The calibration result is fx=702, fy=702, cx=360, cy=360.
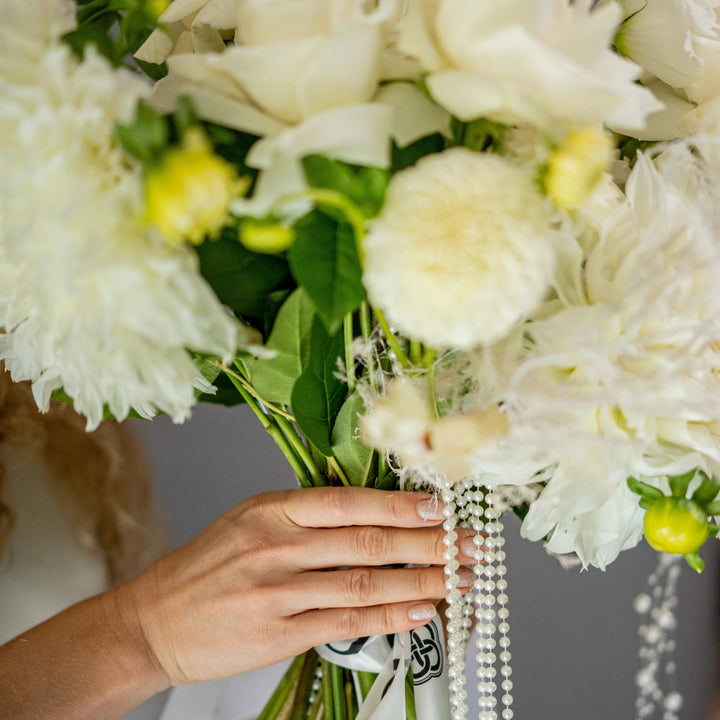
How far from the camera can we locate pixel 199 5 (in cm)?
39

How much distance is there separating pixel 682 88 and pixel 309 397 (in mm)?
303

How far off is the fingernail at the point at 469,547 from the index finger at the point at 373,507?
0.08 feet

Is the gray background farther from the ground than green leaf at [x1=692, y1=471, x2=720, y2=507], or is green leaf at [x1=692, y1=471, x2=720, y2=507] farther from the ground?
green leaf at [x1=692, y1=471, x2=720, y2=507]

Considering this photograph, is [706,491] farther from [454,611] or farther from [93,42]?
[93,42]

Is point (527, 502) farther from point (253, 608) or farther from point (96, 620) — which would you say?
point (96, 620)

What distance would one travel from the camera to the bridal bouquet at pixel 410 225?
0.85 ft

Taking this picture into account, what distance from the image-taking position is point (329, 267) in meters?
0.32

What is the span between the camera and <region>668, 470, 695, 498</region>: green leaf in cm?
36

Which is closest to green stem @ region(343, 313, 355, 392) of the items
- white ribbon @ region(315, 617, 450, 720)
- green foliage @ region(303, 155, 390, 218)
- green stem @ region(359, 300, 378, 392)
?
green stem @ region(359, 300, 378, 392)

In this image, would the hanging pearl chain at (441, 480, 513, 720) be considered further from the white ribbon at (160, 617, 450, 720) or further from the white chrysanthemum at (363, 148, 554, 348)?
the white chrysanthemum at (363, 148, 554, 348)

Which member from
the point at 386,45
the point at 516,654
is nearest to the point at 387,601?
the point at 386,45

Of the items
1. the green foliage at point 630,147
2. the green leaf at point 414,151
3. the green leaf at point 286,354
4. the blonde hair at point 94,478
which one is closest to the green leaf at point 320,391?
the green leaf at point 286,354

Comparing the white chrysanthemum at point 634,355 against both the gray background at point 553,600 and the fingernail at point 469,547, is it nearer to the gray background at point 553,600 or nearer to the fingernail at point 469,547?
the fingernail at point 469,547

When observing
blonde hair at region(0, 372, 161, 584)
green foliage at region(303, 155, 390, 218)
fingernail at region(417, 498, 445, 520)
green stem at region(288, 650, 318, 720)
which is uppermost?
green foliage at region(303, 155, 390, 218)
